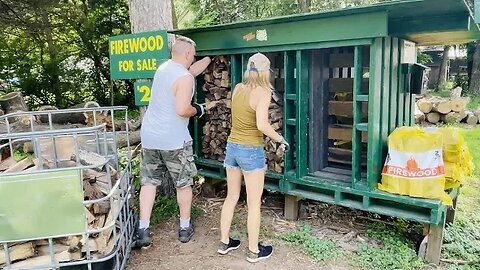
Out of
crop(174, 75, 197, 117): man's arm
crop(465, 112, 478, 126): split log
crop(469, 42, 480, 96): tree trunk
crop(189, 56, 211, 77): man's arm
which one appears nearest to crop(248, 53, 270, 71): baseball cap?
crop(174, 75, 197, 117): man's arm

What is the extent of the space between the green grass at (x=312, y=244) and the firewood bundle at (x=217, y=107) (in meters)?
1.36

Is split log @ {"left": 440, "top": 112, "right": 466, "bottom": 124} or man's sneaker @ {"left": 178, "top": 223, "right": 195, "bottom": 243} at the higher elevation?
split log @ {"left": 440, "top": 112, "right": 466, "bottom": 124}

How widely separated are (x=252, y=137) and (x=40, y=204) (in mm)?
1696

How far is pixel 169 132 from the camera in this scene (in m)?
3.88

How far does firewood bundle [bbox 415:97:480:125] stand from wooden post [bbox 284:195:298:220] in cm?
789

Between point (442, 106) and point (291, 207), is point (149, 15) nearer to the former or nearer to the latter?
point (291, 207)

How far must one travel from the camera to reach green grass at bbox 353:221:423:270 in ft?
12.1

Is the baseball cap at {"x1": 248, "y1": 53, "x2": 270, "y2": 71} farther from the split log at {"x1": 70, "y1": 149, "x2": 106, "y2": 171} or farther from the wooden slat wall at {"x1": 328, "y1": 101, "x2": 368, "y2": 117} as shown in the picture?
the split log at {"x1": 70, "y1": 149, "x2": 106, "y2": 171}

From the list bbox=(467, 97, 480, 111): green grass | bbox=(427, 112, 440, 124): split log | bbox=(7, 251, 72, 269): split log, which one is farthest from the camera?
bbox=(467, 97, 480, 111): green grass

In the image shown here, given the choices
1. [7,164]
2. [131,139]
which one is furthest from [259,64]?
[131,139]

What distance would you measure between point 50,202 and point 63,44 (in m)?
10.4

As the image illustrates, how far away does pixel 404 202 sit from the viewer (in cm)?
375

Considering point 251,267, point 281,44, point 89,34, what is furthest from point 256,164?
point 89,34

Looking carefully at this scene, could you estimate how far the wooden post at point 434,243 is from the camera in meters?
3.76
